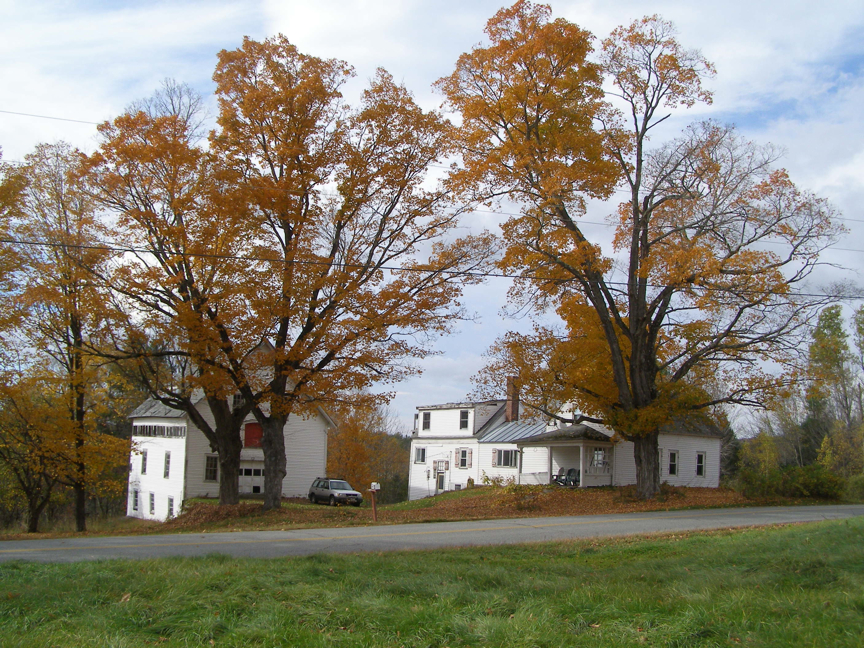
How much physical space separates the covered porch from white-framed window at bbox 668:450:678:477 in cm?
426

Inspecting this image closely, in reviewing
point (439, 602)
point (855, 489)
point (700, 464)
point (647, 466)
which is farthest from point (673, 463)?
point (439, 602)

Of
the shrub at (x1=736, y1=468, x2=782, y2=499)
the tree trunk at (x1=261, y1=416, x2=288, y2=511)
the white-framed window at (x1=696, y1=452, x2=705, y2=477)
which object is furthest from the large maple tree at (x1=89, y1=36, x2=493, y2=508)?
the white-framed window at (x1=696, y1=452, x2=705, y2=477)

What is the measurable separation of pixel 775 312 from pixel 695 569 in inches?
641

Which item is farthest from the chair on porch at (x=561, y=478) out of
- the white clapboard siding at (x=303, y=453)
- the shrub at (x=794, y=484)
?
the white clapboard siding at (x=303, y=453)

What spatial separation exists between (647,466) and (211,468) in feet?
80.2

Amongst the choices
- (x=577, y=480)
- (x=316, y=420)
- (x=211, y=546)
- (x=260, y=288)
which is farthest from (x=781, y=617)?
(x=316, y=420)

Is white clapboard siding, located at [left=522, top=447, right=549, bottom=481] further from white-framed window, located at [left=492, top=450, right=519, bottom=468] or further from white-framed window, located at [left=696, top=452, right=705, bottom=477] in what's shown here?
white-framed window, located at [left=696, top=452, right=705, bottom=477]

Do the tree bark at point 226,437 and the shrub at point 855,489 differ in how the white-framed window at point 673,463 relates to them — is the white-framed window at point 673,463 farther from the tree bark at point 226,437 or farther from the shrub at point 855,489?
the tree bark at point 226,437

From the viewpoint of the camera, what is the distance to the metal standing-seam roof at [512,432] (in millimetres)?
40281

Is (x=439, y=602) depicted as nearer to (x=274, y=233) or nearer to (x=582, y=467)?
(x=274, y=233)

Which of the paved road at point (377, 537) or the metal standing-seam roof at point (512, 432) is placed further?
the metal standing-seam roof at point (512, 432)

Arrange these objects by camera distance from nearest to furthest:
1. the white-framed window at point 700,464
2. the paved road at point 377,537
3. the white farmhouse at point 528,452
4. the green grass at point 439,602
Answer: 1. the green grass at point 439,602
2. the paved road at point 377,537
3. the white farmhouse at point 528,452
4. the white-framed window at point 700,464

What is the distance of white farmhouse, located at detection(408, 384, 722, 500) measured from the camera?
36.3m

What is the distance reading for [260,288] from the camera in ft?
62.7
